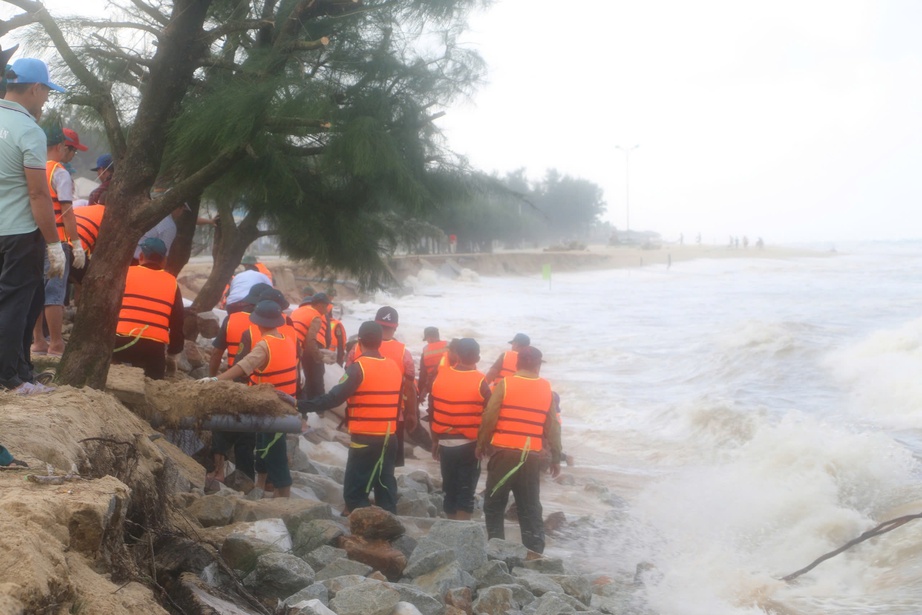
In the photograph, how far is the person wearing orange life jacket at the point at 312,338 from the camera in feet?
31.7

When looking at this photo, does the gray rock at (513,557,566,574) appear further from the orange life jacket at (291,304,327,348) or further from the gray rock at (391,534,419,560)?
the orange life jacket at (291,304,327,348)

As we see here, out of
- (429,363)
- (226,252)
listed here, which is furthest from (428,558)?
(226,252)

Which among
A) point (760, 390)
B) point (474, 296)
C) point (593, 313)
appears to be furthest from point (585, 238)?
point (760, 390)

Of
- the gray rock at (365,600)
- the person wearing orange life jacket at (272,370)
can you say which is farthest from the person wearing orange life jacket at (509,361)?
the gray rock at (365,600)

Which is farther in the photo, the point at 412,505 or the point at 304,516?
the point at 412,505

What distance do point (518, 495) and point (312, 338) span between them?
128 inches

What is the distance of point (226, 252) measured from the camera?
1093 centimetres

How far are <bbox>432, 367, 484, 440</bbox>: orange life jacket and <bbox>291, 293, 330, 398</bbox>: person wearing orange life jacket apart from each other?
7.06ft

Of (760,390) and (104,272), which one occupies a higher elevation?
(104,272)

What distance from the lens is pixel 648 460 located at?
1311 cm

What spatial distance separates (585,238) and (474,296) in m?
64.7

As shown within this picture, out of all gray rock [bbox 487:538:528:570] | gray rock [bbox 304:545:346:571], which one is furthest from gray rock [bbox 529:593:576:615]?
gray rock [bbox 304:545:346:571]

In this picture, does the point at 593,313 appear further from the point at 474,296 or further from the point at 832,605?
the point at 832,605

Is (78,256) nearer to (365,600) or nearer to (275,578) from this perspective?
(275,578)
